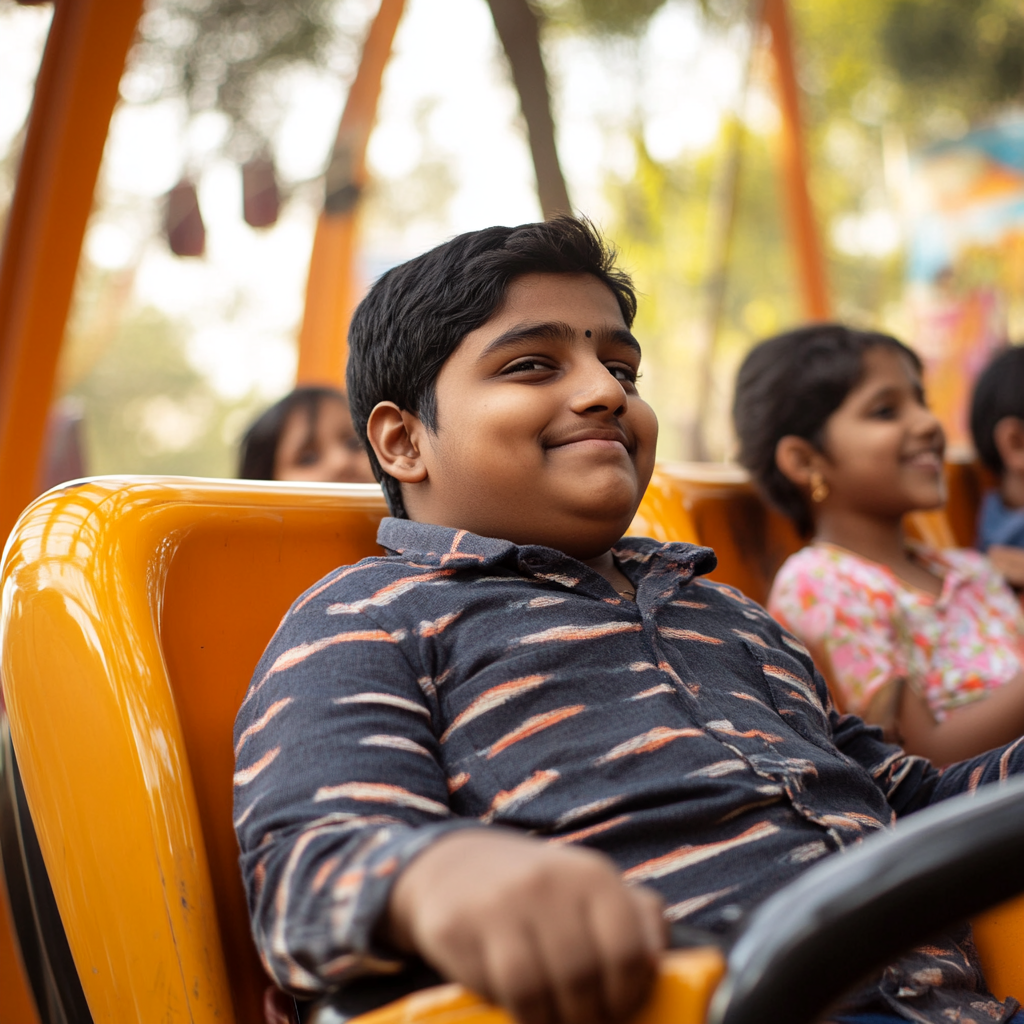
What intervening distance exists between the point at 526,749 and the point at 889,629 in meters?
0.85

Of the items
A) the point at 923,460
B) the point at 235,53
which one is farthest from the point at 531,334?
the point at 235,53

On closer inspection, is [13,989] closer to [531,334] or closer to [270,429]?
[270,429]

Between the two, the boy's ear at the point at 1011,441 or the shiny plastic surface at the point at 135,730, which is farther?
the boy's ear at the point at 1011,441

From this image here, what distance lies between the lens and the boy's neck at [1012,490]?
7.14ft

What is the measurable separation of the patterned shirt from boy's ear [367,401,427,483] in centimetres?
7

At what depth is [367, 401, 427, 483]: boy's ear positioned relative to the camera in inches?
41.4

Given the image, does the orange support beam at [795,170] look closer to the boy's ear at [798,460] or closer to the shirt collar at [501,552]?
the boy's ear at [798,460]

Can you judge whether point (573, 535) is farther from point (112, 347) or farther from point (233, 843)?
point (112, 347)

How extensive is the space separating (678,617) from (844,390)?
83 cm

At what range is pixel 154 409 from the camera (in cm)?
1494

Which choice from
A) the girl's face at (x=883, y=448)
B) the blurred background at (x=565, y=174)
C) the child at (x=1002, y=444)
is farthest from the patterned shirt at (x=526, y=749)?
the child at (x=1002, y=444)

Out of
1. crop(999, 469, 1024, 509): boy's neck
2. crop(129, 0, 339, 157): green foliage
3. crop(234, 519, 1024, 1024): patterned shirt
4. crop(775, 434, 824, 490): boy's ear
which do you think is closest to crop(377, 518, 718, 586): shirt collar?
crop(234, 519, 1024, 1024): patterned shirt

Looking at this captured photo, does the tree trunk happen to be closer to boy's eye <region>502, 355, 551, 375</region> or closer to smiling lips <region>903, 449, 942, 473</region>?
smiling lips <region>903, 449, 942, 473</region>

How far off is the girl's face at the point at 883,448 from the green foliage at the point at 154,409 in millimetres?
13385
